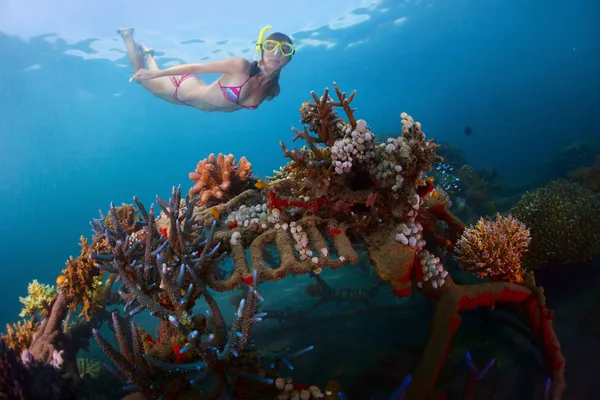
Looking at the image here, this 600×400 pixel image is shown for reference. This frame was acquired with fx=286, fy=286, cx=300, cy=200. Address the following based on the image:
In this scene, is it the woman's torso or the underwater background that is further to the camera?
the woman's torso

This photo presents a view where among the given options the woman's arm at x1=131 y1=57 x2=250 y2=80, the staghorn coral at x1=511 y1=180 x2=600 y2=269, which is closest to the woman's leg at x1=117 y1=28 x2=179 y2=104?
the woman's arm at x1=131 y1=57 x2=250 y2=80

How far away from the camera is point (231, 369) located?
2842mm

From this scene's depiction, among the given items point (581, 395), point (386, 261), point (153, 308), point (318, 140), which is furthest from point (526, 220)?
point (153, 308)

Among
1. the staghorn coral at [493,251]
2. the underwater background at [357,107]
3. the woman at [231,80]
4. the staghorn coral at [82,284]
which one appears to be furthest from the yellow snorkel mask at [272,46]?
the underwater background at [357,107]

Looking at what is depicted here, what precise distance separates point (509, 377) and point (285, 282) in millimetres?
6883

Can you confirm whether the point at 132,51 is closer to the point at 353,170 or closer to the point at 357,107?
the point at 353,170

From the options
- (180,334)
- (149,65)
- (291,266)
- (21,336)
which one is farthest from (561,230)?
(149,65)

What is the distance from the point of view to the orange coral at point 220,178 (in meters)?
5.57

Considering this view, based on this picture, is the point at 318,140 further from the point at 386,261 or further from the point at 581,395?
the point at 581,395

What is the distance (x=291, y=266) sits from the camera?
3.38 m

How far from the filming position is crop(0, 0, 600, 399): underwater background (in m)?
4.60

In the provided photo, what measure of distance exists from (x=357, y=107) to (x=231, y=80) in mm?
29837

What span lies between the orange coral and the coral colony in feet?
2.21

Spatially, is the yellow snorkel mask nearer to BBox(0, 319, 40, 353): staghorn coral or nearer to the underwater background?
the underwater background
